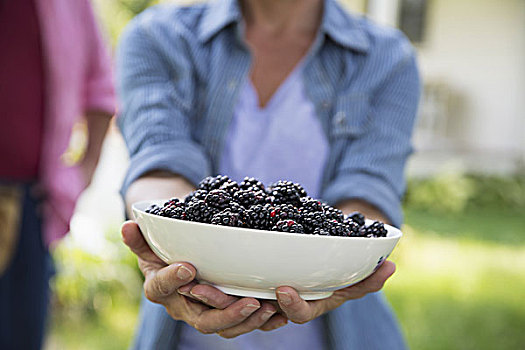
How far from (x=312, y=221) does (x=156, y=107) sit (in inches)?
24.7

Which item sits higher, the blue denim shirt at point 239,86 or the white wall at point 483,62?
the blue denim shirt at point 239,86

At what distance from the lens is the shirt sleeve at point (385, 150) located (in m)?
1.35

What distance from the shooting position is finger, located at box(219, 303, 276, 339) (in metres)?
0.97

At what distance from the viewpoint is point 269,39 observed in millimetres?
1604

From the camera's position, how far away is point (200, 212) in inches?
36.3

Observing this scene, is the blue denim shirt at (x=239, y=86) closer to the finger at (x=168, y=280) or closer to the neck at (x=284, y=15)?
the neck at (x=284, y=15)

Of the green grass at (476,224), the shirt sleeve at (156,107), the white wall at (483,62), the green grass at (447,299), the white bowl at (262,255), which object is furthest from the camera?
the white wall at (483,62)

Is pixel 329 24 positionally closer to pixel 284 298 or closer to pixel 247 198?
pixel 247 198

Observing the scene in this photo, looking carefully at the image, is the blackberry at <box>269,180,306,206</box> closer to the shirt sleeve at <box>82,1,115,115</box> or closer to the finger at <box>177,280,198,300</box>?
the finger at <box>177,280,198,300</box>

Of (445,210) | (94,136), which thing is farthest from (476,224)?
(94,136)

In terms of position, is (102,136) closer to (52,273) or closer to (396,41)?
(52,273)

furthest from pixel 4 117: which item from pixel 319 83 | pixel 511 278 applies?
pixel 511 278

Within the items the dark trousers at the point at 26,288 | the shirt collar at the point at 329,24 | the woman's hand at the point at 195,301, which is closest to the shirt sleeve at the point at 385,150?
the shirt collar at the point at 329,24

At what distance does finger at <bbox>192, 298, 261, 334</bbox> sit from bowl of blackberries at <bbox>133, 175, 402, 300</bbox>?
18 millimetres
